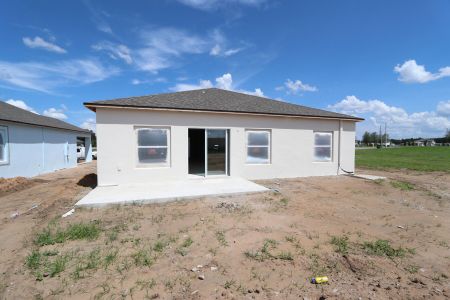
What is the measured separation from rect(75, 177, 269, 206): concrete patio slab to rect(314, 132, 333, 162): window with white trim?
5074 mm

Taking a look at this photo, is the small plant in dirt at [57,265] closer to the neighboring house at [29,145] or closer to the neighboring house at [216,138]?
the neighboring house at [216,138]

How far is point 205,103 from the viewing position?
11.3 meters

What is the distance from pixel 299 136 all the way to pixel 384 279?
9.29 meters

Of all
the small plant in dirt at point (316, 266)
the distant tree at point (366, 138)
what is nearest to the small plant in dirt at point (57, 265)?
the small plant in dirt at point (316, 266)

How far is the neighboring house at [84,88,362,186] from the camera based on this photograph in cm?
952

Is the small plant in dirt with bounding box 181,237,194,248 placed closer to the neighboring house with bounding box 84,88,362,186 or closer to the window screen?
the neighboring house with bounding box 84,88,362,186

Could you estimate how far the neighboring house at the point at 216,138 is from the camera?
9523 millimetres

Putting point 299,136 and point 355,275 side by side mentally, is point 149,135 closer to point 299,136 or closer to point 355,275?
point 299,136

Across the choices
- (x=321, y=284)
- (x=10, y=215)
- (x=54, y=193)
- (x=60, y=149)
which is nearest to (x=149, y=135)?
(x=54, y=193)

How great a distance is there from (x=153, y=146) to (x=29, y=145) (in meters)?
9.65

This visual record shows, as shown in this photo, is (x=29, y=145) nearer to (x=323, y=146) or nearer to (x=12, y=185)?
(x=12, y=185)

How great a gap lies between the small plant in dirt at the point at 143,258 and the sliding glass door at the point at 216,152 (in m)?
6.78

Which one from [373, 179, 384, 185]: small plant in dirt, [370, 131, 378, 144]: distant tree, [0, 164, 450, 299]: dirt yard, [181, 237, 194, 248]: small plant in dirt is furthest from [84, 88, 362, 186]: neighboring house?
[370, 131, 378, 144]: distant tree

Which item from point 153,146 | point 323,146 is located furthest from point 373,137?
point 153,146
